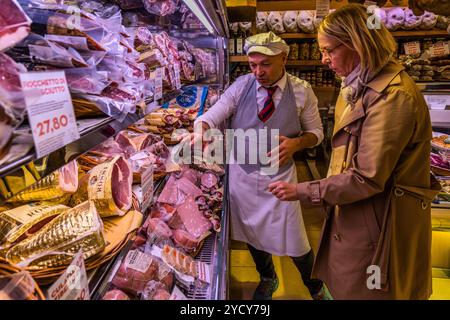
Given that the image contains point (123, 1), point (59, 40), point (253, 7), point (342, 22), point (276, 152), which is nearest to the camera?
point (59, 40)

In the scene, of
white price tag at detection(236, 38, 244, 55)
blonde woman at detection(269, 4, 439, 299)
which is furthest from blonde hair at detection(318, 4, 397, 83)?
white price tag at detection(236, 38, 244, 55)

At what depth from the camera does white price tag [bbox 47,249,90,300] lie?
0.61 m

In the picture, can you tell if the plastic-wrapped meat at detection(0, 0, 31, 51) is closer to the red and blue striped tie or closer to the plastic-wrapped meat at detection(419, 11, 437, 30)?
the red and blue striped tie

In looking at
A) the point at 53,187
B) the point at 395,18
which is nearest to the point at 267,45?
the point at 53,187

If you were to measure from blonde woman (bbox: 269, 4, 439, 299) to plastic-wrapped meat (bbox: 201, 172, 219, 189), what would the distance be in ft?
1.91

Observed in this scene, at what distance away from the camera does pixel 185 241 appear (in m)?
1.30

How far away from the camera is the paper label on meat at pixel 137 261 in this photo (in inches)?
36.9

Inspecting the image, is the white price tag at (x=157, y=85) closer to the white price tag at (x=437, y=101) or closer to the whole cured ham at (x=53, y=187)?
the whole cured ham at (x=53, y=187)

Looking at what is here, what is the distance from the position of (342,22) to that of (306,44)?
4035 mm

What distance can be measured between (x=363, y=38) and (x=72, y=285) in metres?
1.20
